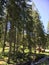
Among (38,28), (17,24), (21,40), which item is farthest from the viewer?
(38,28)

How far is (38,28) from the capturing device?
55.7m

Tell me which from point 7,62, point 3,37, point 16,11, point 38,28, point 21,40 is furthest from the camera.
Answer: point 38,28

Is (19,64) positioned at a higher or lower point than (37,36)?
lower

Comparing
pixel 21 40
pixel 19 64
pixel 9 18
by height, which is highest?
pixel 9 18

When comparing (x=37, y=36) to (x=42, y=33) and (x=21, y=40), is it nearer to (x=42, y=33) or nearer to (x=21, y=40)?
(x=42, y=33)

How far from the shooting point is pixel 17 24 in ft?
118

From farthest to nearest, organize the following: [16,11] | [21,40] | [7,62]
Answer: [21,40] → [16,11] → [7,62]

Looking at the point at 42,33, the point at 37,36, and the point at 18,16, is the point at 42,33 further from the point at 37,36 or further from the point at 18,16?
the point at 18,16

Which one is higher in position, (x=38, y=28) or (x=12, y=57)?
(x=38, y=28)

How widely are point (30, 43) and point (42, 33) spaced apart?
38.1 feet

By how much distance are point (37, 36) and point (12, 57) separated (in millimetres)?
22104

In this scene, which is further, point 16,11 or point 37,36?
point 37,36

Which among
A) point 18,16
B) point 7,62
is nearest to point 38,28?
point 18,16

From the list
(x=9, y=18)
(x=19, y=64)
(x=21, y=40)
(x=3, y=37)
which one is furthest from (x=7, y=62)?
(x=21, y=40)
